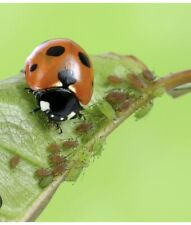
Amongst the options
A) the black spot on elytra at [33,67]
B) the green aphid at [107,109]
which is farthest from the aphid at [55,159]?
the black spot on elytra at [33,67]

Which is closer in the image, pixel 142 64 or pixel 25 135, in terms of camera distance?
pixel 25 135

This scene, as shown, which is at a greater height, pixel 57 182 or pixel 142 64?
pixel 142 64

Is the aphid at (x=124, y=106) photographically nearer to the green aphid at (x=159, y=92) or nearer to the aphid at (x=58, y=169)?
the green aphid at (x=159, y=92)

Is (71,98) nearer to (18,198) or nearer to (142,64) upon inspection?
(142,64)

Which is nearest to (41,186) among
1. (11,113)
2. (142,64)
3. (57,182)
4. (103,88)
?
(57,182)

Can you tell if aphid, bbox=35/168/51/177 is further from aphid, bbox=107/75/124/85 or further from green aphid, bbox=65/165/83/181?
aphid, bbox=107/75/124/85

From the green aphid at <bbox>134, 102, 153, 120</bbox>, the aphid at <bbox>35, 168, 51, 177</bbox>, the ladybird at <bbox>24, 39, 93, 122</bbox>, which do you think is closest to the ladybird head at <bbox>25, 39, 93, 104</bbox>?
the ladybird at <bbox>24, 39, 93, 122</bbox>
